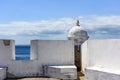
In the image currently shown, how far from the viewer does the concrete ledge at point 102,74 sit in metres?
10.8

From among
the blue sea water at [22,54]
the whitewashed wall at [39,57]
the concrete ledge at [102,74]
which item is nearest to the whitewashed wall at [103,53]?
the concrete ledge at [102,74]

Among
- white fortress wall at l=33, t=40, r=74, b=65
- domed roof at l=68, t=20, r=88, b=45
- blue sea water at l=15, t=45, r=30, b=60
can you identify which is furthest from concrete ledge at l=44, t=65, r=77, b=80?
blue sea water at l=15, t=45, r=30, b=60

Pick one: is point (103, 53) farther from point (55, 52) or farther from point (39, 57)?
point (39, 57)

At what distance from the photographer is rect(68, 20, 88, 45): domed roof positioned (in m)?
17.3

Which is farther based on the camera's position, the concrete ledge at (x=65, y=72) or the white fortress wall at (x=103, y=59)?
the concrete ledge at (x=65, y=72)

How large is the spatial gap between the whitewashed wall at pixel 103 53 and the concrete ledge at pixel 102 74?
0.38m

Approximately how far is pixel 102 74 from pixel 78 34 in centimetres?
593

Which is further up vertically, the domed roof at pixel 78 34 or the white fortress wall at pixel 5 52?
the domed roof at pixel 78 34

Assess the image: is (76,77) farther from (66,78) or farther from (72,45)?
(72,45)

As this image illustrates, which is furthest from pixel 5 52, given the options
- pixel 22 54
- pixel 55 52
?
pixel 22 54

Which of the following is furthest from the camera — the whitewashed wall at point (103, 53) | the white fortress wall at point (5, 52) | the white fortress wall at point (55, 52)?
the white fortress wall at point (55, 52)

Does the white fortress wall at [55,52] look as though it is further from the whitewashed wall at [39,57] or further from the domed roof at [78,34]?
the domed roof at [78,34]

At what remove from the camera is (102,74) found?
11.7m

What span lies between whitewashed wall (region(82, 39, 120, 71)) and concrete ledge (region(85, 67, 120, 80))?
15.1 inches
